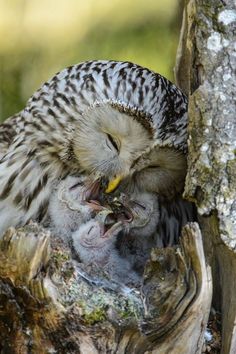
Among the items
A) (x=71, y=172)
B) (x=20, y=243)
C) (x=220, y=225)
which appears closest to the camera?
(x=20, y=243)

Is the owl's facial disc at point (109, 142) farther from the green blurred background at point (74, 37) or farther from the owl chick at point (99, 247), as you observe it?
the green blurred background at point (74, 37)

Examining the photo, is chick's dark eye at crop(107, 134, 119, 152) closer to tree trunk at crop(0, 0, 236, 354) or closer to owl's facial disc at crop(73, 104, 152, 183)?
owl's facial disc at crop(73, 104, 152, 183)

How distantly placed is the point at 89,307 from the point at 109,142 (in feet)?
2.09

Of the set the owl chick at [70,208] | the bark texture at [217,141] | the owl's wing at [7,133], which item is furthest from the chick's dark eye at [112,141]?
the owl's wing at [7,133]

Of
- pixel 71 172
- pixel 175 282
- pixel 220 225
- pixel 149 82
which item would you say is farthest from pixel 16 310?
pixel 149 82

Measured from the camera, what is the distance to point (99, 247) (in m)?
2.47

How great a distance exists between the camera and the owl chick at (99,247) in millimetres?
2408

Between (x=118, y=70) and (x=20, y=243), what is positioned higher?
(x=118, y=70)

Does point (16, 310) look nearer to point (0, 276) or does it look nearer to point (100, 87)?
point (0, 276)

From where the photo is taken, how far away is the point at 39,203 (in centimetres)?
262

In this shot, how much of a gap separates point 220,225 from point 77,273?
1.16ft

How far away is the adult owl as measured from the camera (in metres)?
2.41

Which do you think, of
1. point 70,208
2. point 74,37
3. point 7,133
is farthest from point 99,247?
point 74,37

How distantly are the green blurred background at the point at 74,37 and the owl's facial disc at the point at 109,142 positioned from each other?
2.97 ft
